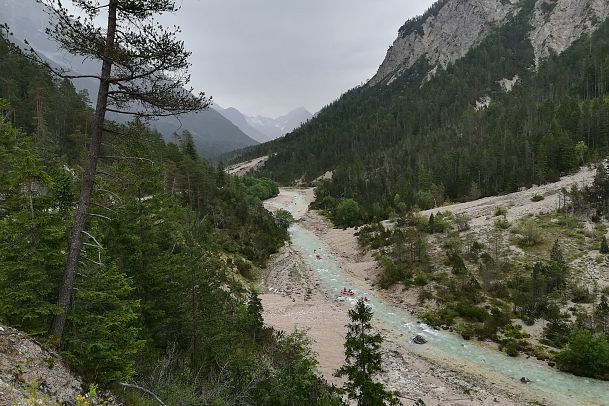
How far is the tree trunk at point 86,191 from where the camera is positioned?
912 centimetres

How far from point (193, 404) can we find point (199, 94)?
321 inches

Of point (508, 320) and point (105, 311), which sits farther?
point (508, 320)

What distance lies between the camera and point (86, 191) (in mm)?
9266

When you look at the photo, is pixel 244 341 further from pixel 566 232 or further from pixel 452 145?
pixel 452 145

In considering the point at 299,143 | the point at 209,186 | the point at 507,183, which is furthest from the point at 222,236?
the point at 299,143

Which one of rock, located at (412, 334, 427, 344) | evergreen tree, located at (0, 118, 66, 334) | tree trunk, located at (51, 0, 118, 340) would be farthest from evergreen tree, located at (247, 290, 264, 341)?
tree trunk, located at (51, 0, 118, 340)

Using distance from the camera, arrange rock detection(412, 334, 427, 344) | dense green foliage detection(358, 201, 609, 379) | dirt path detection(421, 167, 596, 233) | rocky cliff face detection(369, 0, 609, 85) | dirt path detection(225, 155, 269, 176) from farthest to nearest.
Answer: dirt path detection(225, 155, 269, 176), rocky cliff face detection(369, 0, 609, 85), dirt path detection(421, 167, 596, 233), rock detection(412, 334, 427, 344), dense green foliage detection(358, 201, 609, 379)

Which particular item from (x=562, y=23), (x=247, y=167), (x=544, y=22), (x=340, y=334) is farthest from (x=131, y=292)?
(x=544, y=22)

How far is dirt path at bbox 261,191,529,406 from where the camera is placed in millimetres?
22656

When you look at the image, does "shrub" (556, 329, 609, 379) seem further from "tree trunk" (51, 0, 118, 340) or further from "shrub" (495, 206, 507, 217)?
"shrub" (495, 206, 507, 217)

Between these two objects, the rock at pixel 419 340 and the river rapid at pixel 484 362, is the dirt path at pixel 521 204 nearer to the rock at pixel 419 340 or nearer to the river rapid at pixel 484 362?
the river rapid at pixel 484 362

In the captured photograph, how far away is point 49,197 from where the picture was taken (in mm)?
10562

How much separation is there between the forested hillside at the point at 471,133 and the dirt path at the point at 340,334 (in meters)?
27.2

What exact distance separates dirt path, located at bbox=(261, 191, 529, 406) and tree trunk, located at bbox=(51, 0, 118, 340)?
59.4ft
